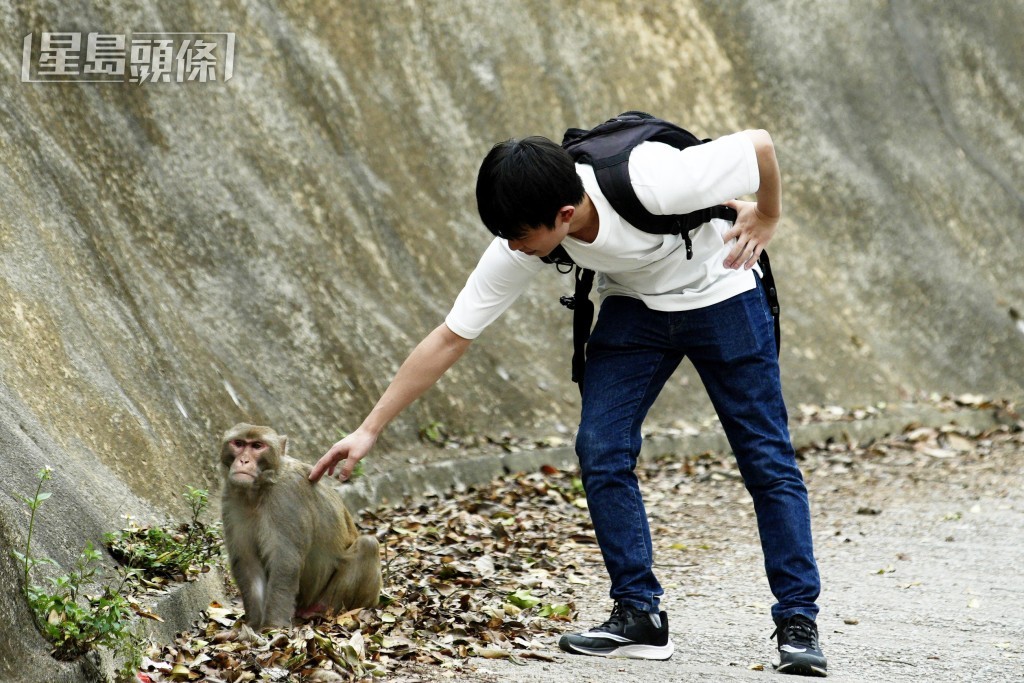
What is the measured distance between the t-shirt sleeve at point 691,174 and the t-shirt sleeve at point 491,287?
421mm

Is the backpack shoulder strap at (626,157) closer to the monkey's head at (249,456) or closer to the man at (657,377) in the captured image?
the man at (657,377)

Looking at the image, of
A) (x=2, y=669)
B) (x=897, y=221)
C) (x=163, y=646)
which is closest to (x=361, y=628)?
(x=163, y=646)

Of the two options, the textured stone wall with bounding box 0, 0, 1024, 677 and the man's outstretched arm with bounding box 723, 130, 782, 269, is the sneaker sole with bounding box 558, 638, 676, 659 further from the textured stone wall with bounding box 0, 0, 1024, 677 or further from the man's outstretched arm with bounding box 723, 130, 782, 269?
the textured stone wall with bounding box 0, 0, 1024, 677

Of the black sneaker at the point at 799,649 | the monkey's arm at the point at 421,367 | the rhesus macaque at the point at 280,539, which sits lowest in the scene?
the black sneaker at the point at 799,649

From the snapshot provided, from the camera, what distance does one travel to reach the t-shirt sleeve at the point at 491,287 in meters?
3.79

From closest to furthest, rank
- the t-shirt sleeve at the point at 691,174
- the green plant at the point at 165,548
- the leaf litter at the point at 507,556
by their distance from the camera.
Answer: the t-shirt sleeve at the point at 691,174, the leaf litter at the point at 507,556, the green plant at the point at 165,548

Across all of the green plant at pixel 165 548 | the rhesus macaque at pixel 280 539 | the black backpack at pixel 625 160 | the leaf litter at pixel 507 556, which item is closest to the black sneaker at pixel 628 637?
the leaf litter at pixel 507 556

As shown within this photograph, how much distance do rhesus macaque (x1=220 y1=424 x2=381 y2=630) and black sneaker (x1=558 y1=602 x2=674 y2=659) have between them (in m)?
0.90

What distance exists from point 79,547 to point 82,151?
3.73 metres

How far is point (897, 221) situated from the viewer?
13.0 m

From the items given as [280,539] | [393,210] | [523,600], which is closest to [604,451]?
[523,600]

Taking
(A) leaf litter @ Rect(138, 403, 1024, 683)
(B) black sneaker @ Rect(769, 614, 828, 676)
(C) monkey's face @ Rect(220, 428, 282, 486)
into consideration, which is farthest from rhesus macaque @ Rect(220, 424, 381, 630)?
(B) black sneaker @ Rect(769, 614, 828, 676)

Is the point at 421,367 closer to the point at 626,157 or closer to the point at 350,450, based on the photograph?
the point at 350,450

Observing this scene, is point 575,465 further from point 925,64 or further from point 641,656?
point 925,64
